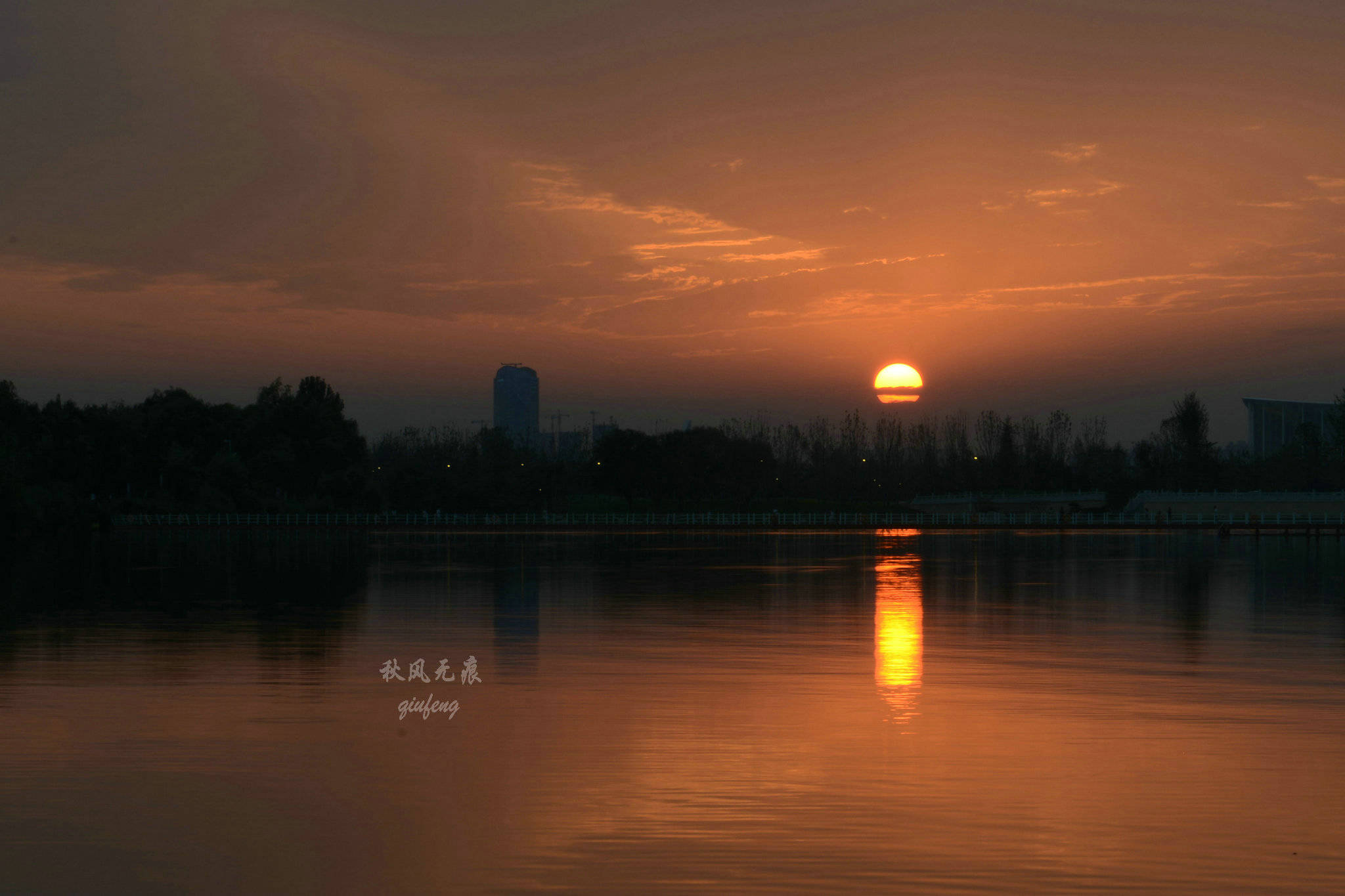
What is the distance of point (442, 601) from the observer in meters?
33.1

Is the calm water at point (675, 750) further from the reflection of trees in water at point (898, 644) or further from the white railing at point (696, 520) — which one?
the white railing at point (696, 520)

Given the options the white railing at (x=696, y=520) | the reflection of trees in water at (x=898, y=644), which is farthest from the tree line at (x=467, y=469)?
the reflection of trees in water at (x=898, y=644)

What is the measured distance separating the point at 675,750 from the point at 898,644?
10.9m

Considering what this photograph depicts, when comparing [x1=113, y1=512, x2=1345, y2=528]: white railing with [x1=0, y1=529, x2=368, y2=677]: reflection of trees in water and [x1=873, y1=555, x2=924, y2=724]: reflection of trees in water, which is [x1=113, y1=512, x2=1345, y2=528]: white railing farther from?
[x1=873, y1=555, x2=924, y2=724]: reflection of trees in water

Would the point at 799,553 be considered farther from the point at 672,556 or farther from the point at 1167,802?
the point at 1167,802

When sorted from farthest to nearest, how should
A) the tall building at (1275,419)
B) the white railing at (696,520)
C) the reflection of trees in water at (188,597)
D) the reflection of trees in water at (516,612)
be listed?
Result: the tall building at (1275,419)
the white railing at (696,520)
the reflection of trees in water at (188,597)
the reflection of trees in water at (516,612)

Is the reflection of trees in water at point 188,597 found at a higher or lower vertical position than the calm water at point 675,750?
lower

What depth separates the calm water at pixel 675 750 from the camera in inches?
377

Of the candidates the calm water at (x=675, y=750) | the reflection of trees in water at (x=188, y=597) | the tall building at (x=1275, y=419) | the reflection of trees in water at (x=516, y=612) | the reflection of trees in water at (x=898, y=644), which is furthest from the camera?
the tall building at (x=1275, y=419)

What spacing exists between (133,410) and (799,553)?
86.1 m

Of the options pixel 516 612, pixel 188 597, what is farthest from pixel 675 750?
pixel 188 597

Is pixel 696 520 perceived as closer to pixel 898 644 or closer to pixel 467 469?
pixel 467 469

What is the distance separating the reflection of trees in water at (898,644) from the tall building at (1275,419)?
6632 inches

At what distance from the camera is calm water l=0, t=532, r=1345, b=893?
958 centimetres
